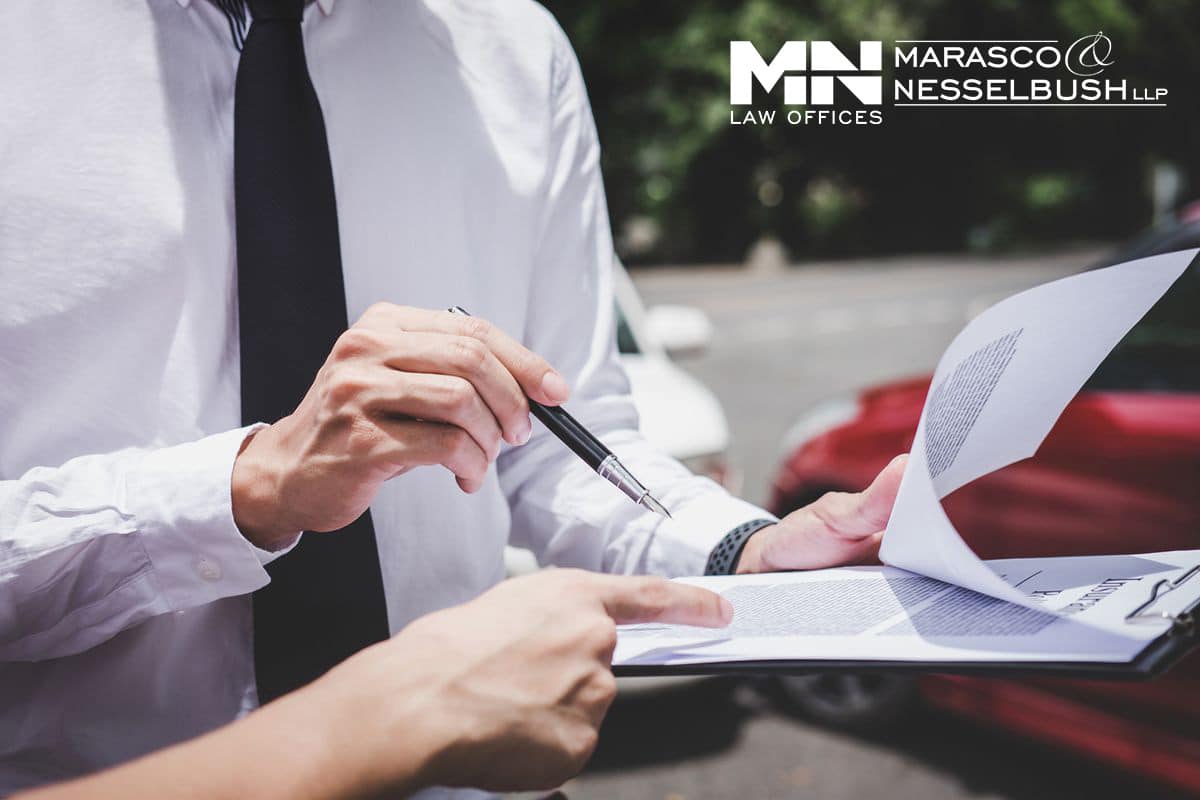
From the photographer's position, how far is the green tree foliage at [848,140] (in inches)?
772

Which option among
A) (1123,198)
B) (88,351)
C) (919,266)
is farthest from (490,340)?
(1123,198)

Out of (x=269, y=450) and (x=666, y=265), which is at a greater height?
(x=666, y=265)

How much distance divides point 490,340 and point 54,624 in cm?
51

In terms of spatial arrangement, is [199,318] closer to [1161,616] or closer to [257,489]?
[257,489]

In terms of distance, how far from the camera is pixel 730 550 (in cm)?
122

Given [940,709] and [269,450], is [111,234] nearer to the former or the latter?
[269,450]

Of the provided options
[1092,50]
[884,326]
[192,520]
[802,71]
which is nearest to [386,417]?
[192,520]

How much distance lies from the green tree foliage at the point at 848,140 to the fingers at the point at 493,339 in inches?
701

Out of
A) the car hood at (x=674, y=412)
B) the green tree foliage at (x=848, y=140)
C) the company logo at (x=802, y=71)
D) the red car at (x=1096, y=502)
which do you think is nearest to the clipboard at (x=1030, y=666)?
the red car at (x=1096, y=502)

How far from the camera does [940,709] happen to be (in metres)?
3.42

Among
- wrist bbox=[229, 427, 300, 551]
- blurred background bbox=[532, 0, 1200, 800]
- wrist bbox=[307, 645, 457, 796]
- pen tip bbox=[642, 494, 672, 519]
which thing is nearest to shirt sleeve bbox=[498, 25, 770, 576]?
pen tip bbox=[642, 494, 672, 519]

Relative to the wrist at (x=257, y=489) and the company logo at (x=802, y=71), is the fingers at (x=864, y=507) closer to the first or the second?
the wrist at (x=257, y=489)

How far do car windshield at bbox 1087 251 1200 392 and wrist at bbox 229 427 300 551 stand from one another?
257 cm

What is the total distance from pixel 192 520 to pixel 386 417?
0.23 m
